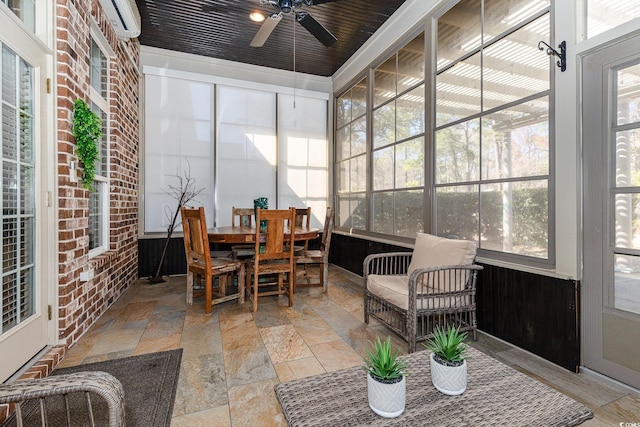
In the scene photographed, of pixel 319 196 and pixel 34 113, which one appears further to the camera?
pixel 319 196

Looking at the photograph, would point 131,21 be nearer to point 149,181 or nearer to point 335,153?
point 149,181

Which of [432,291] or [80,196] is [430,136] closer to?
[432,291]

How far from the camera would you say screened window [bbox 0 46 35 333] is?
68.2 inches

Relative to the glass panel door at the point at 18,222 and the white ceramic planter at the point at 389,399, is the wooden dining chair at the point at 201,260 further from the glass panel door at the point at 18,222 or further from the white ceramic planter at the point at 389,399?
the white ceramic planter at the point at 389,399

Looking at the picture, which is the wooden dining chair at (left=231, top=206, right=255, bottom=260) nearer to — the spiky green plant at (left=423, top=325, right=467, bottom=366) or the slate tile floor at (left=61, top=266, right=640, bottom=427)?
the slate tile floor at (left=61, top=266, right=640, bottom=427)

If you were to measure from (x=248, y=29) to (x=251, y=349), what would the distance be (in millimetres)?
3839

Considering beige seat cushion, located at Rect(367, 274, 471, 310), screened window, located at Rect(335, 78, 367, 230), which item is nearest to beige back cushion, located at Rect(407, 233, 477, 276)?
beige seat cushion, located at Rect(367, 274, 471, 310)

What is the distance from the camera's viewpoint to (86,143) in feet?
7.84

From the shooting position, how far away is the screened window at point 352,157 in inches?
183

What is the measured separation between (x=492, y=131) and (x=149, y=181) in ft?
14.4

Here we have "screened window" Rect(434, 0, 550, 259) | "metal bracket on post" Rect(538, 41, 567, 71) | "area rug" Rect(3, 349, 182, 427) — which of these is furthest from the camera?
"screened window" Rect(434, 0, 550, 259)

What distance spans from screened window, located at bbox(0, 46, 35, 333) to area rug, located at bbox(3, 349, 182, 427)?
1.73 ft

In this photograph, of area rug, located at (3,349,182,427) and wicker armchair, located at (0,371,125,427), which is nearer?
wicker armchair, located at (0,371,125,427)

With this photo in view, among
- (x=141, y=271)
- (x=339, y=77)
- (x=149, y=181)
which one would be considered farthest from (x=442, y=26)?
(x=141, y=271)
